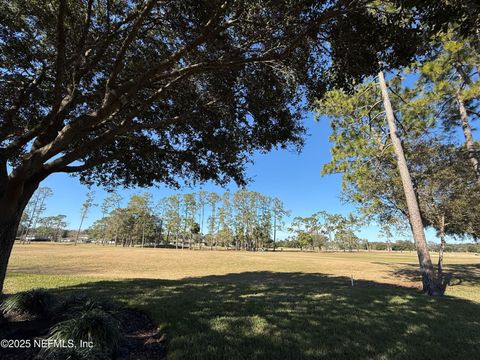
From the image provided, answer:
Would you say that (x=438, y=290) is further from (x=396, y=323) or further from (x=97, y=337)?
(x=97, y=337)

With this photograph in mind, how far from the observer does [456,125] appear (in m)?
14.4

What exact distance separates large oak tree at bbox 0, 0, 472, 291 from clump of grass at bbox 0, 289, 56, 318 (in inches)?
14.8

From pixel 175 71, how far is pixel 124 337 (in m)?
4.42

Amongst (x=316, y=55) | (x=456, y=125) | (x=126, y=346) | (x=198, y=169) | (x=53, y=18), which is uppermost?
(x=456, y=125)

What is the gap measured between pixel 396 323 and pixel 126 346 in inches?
194

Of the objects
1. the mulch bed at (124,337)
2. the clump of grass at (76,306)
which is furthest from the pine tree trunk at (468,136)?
the clump of grass at (76,306)

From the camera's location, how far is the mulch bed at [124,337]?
3.61 m

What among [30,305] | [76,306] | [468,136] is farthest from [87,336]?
[468,136]

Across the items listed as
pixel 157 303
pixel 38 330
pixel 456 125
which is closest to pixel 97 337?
pixel 38 330

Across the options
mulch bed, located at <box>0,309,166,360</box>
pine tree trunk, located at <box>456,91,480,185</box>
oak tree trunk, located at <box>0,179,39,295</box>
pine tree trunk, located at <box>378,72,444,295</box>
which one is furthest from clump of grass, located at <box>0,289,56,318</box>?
pine tree trunk, located at <box>456,91,480,185</box>

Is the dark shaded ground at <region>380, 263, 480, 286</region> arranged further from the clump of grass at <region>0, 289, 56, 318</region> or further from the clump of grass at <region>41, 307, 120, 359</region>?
the clump of grass at <region>0, 289, 56, 318</region>

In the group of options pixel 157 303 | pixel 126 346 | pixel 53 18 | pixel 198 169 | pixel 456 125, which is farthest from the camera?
pixel 456 125

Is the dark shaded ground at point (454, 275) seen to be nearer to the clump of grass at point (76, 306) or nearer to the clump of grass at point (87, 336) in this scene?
the clump of grass at point (76, 306)

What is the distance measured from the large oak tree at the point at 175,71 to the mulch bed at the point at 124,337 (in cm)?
99
